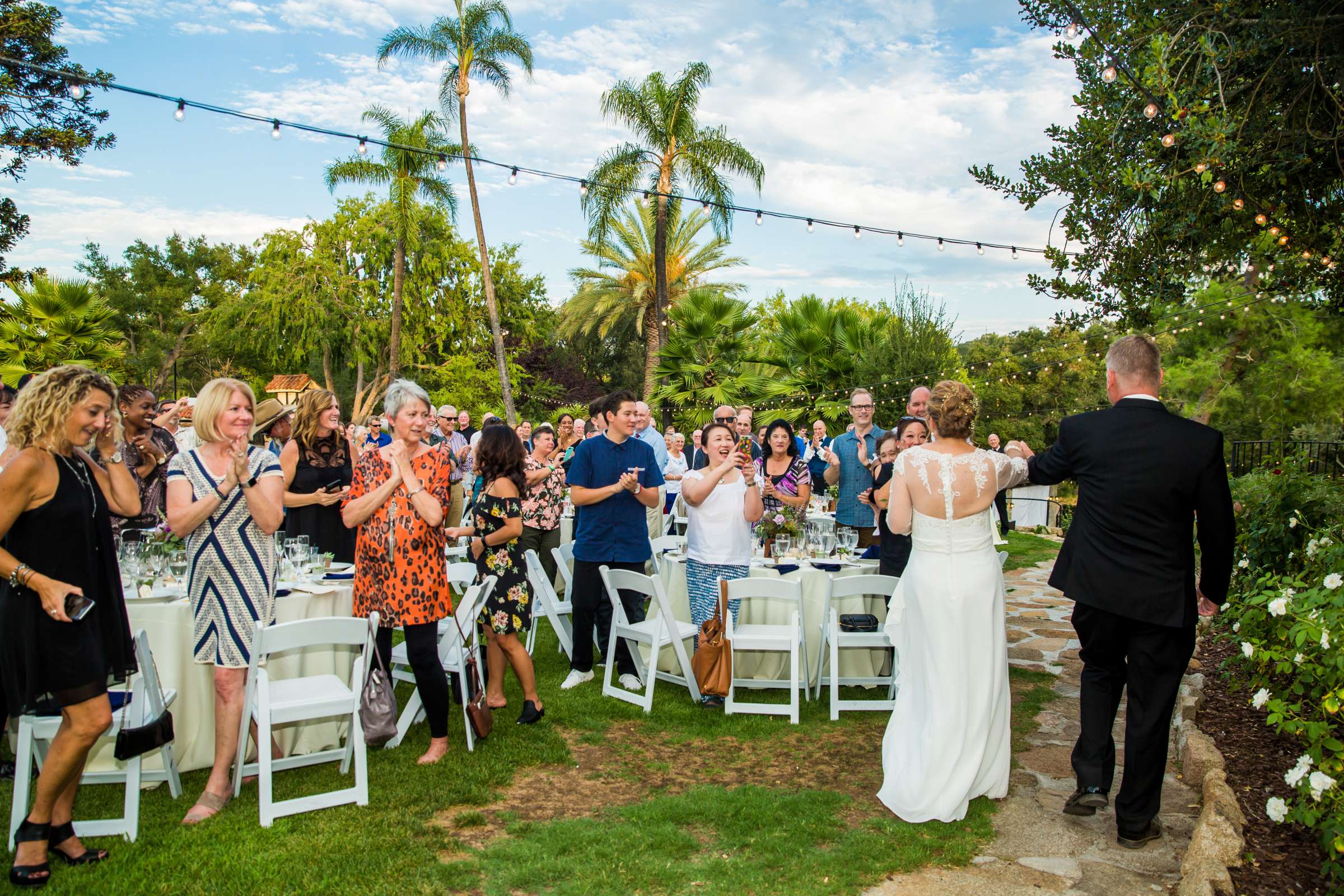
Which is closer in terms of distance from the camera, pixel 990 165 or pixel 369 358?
pixel 990 165

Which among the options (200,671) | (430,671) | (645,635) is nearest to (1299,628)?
(645,635)

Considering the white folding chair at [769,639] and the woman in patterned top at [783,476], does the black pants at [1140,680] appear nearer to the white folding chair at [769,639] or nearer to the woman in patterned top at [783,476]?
the white folding chair at [769,639]

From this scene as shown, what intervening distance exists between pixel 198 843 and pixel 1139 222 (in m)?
6.37

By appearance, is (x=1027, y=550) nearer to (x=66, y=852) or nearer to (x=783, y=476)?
(x=783, y=476)

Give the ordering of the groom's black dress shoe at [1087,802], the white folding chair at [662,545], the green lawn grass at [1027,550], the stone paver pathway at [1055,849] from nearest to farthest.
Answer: the stone paver pathway at [1055,849] < the groom's black dress shoe at [1087,802] < the white folding chair at [662,545] < the green lawn grass at [1027,550]

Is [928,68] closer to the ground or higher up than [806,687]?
higher up

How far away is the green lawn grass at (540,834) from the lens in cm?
339

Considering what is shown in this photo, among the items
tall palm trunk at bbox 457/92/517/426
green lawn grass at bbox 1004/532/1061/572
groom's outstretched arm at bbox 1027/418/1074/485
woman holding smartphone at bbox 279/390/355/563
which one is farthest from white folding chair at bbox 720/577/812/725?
tall palm trunk at bbox 457/92/517/426

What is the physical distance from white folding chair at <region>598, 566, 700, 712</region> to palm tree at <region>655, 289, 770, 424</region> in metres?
11.1

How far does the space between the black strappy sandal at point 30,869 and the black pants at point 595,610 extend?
10.5 feet

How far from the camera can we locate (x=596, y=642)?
6.98 m

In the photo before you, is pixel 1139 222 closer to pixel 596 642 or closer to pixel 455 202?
pixel 596 642

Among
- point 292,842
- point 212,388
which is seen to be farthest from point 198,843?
point 212,388

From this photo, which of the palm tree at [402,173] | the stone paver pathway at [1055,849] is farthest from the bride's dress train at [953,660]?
the palm tree at [402,173]
